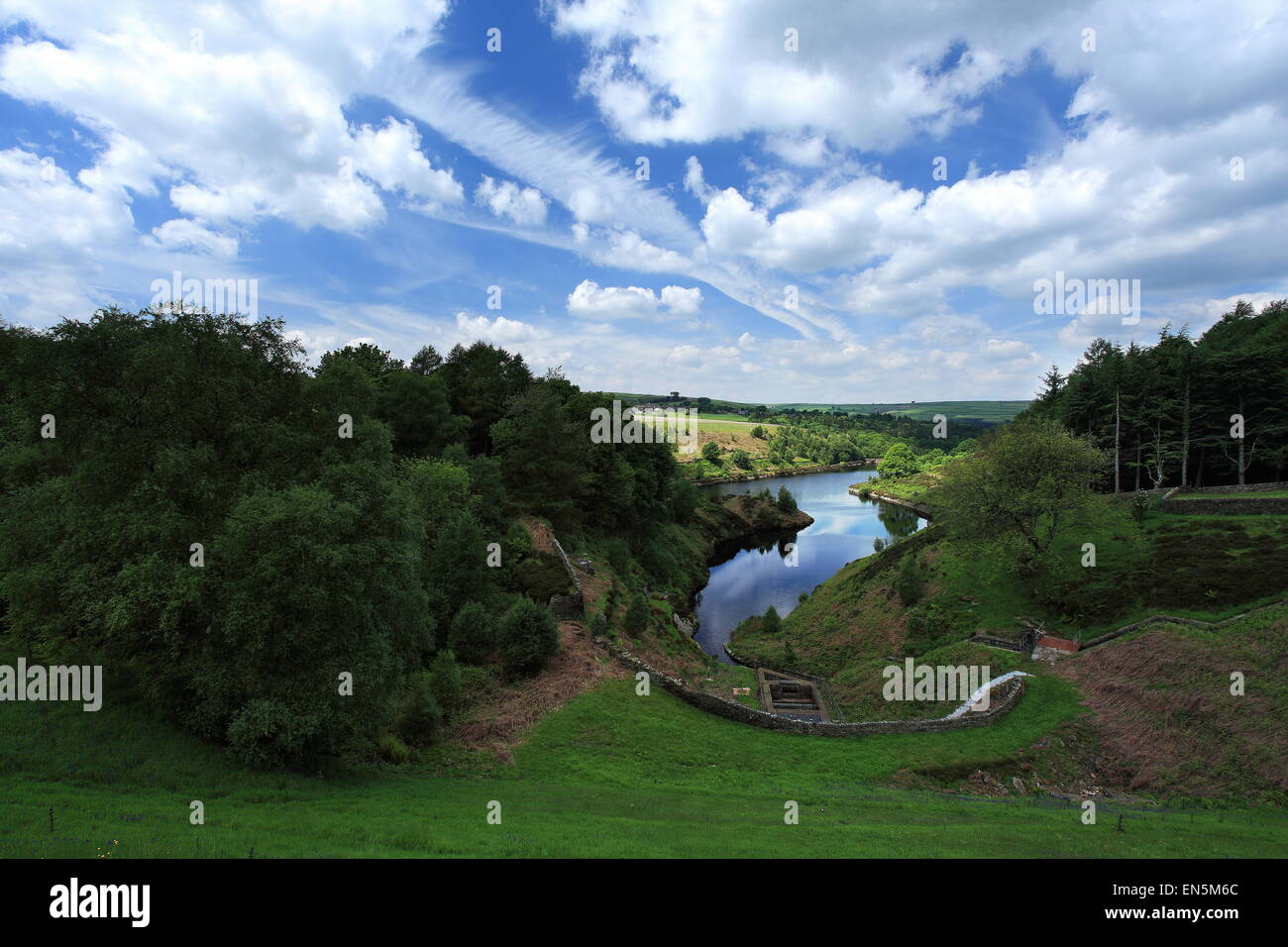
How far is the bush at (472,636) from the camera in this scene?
74.9 feet

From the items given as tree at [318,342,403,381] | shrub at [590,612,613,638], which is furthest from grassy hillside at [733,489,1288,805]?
tree at [318,342,403,381]

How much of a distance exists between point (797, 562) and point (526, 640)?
4979cm

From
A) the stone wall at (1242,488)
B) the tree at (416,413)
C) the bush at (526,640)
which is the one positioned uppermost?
the tree at (416,413)

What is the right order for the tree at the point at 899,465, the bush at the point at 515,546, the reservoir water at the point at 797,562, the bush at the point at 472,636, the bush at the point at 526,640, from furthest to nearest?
the tree at the point at 899,465 → the reservoir water at the point at 797,562 → the bush at the point at 515,546 → the bush at the point at 472,636 → the bush at the point at 526,640

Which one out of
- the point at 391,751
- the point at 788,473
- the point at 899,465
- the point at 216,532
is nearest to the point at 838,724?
the point at 391,751

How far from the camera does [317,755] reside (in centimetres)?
1417

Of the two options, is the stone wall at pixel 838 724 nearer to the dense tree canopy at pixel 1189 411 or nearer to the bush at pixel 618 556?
the bush at pixel 618 556

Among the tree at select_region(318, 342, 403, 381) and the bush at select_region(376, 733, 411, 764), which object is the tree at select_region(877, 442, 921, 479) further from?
the bush at select_region(376, 733, 411, 764)

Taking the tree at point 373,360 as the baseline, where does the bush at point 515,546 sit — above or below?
below

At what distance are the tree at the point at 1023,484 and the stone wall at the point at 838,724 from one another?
499 inches

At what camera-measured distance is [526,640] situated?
22328mm

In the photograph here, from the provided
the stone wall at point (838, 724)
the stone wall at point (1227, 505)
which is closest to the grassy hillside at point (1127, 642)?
the stone wall at point (1227, 505)

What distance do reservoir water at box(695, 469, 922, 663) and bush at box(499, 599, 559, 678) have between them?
59.5ft

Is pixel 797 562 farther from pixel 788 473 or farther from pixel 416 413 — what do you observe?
pixel 788 473
